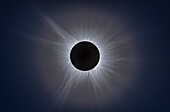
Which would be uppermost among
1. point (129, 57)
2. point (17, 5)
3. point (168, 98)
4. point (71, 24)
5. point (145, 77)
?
point (17, 5)

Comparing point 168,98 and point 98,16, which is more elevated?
point 98,16

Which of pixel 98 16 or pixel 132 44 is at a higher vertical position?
pixel 98 16

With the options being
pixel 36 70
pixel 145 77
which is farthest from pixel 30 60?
pixel 145 77

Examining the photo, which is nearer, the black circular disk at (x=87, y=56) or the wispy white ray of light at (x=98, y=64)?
the black circular disk at (x=87, y=56)

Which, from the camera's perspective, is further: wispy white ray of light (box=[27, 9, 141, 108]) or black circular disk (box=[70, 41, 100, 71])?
wispy white ray of light (box=[27, 9, 141, 108])

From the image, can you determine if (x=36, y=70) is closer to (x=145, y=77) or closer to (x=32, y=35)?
(x=32, y=35)

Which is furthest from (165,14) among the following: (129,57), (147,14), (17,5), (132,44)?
(17,5)

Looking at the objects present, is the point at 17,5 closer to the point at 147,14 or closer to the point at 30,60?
the point at 30,60

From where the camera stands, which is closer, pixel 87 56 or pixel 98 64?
pixel 87 56

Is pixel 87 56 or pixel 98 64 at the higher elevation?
pixel 98 64
